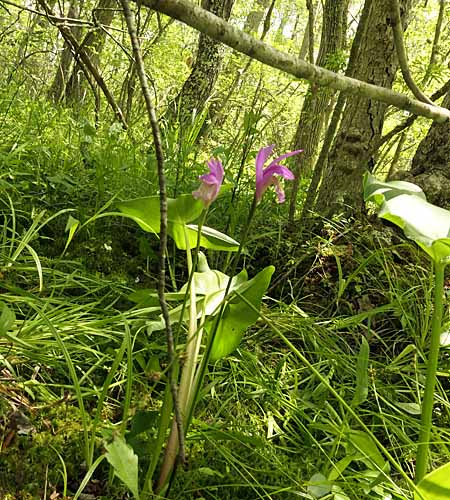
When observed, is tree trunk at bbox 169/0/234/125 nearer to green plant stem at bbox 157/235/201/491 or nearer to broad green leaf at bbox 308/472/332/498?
green plant stem at bbox 157/235/201/491

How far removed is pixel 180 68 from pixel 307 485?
5576 millimetres

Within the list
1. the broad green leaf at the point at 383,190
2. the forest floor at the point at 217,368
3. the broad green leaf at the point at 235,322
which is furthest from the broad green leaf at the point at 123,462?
the broad green leaf at the point at 383,190

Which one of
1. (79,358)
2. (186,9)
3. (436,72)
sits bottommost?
(79,358)

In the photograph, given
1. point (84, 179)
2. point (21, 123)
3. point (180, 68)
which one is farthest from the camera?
point (180, 68)

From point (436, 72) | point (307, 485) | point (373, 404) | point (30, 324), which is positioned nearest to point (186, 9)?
point (30, 324)

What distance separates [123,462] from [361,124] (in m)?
1.63

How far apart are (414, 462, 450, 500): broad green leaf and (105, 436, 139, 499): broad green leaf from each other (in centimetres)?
40

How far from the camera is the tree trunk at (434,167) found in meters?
1.96

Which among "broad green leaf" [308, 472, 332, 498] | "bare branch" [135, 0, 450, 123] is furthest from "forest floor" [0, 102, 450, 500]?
"bare branch" [135, 0, 450, 123]

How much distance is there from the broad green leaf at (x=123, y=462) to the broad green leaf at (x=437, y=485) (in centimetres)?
40

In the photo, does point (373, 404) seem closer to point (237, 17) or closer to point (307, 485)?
point (307, 485)

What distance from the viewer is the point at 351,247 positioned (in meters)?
1.75

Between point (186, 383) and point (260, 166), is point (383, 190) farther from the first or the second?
point (186, 383)

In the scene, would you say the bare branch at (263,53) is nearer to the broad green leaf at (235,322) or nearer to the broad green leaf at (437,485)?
the broad green leaf at (235,322)
